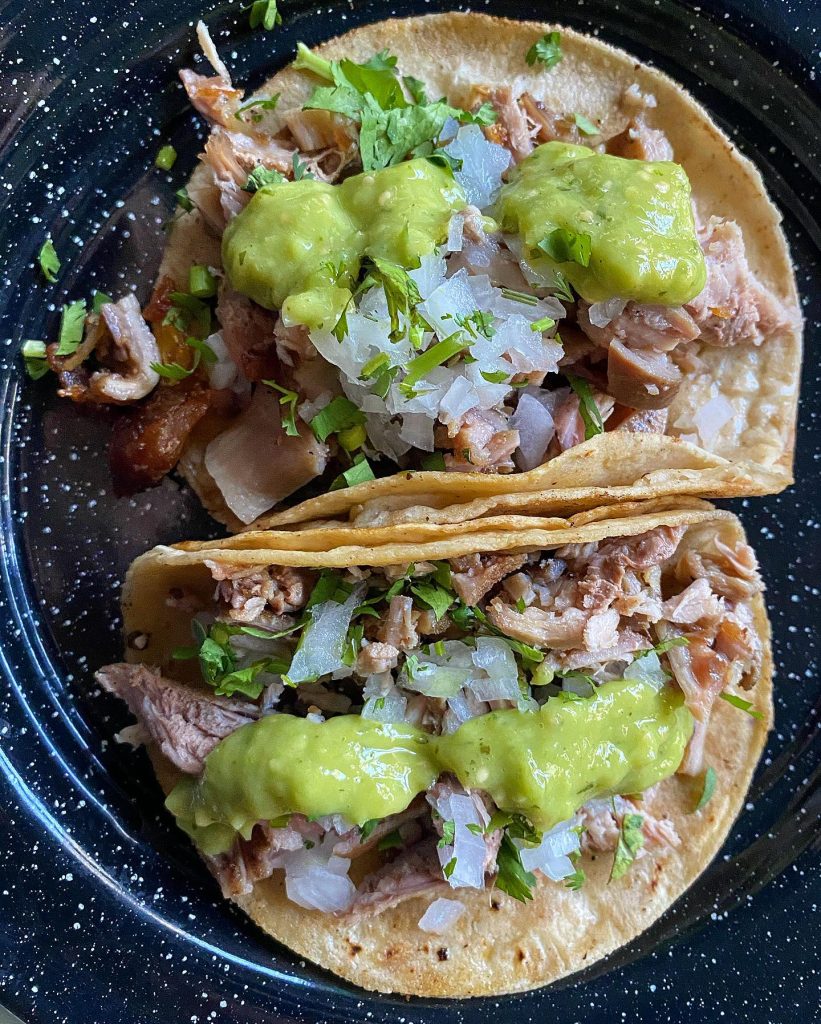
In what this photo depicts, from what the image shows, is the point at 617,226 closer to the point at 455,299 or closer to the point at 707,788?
the point at 455,299

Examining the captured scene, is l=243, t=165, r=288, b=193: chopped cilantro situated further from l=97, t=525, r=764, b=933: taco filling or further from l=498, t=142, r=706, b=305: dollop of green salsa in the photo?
l=97, t=525, r=764, b=933: taco filling

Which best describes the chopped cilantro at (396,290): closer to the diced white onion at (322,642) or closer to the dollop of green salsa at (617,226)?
the dollop of green salsa at (617,226)

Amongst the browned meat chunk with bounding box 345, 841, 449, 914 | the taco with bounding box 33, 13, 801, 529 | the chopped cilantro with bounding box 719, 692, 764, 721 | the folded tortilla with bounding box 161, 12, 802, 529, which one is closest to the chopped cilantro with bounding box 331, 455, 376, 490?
the taco with bounding box 33, 13, 801, 529

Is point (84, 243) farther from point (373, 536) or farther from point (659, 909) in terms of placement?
point (659, 909)

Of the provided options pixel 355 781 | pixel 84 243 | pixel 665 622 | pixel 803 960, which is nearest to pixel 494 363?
pixel 665 622

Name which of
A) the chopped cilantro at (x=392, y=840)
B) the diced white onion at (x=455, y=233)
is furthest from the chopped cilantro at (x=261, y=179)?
the chopped cilantro at (x=392, y=840)

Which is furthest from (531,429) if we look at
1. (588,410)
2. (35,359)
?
(35,359)

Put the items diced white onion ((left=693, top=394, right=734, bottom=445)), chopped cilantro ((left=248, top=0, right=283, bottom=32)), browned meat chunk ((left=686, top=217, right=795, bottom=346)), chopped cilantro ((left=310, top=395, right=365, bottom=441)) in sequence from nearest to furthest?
chopped cilantro ((left=310, top=395, right=365, bottom=441)) < browned meat chunk ((left=686, top=217, right=795, bottom=346)) < chopped cilantro ((left=248, top=0, right=283, bottom=32)) < diced white onion ((left=693, top=394, right=734, bottom=445))
